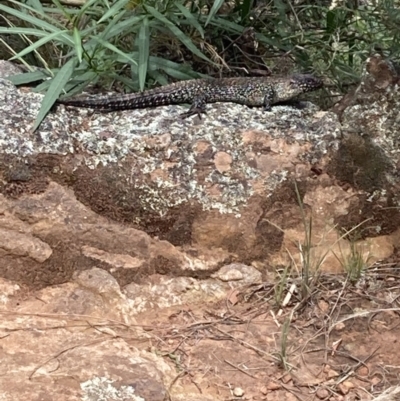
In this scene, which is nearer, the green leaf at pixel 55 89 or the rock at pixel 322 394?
the rock at pixel 322 394

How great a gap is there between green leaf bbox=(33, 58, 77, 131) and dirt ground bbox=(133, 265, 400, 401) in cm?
102

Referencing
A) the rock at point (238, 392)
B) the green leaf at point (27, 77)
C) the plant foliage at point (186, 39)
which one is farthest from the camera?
the green leaf at point (27, 77)

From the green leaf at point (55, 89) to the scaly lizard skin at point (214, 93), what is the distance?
102 mm

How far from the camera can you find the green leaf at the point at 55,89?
9.66ft

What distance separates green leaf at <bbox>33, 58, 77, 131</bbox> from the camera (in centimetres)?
295

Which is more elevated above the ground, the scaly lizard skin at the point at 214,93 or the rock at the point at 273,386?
the scaly lizard skin at the point at 214,93

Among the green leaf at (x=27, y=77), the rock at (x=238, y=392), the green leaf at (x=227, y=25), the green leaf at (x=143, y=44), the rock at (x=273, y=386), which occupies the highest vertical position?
the green leaf at (x=227, y=25)

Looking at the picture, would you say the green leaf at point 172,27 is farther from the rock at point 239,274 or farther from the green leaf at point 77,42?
the rock at point 239,274

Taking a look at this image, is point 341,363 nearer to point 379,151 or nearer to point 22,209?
point 379,151

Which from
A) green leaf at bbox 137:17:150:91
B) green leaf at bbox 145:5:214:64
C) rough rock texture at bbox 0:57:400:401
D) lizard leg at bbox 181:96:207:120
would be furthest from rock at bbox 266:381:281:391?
green leaf at bbox 145:5:214:64

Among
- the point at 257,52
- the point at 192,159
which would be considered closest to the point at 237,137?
the point at 192,159

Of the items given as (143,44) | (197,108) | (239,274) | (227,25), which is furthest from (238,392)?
(227,25)

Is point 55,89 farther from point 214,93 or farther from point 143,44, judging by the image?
point 214,93

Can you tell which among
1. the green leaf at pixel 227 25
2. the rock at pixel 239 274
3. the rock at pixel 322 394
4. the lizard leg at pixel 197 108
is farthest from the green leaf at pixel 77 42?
the rock at pixel 322 394
